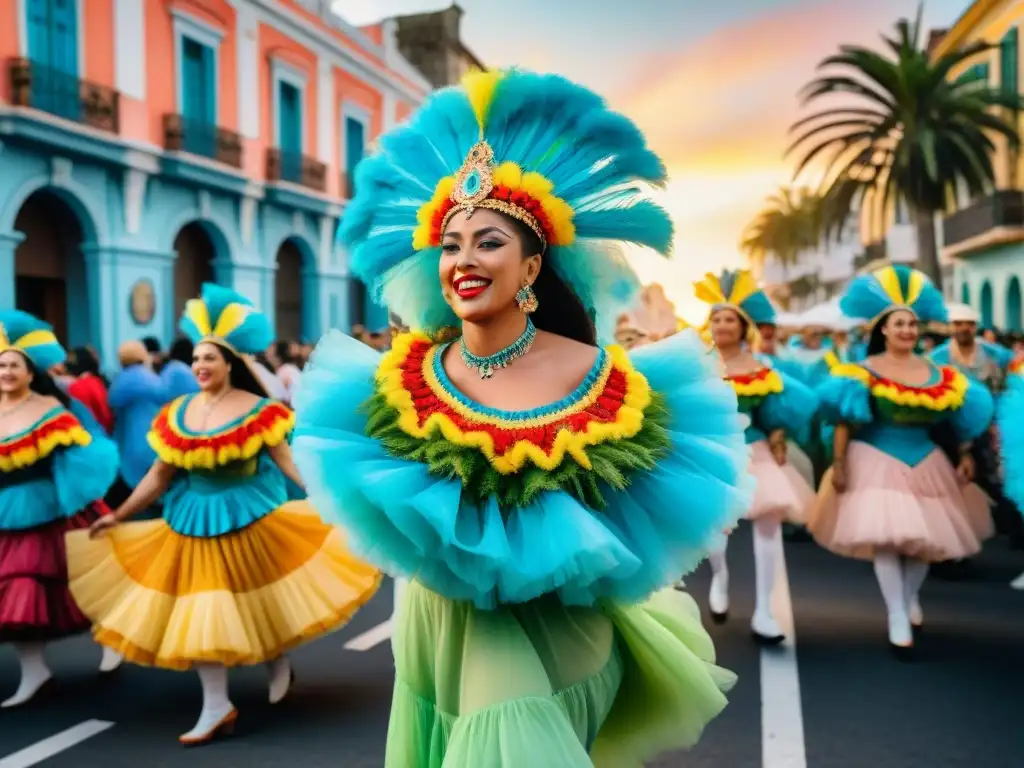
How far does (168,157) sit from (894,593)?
1568cm

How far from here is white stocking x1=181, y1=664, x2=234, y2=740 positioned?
4.64 meters

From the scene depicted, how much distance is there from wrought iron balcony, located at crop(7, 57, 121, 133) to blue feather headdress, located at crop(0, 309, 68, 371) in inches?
413

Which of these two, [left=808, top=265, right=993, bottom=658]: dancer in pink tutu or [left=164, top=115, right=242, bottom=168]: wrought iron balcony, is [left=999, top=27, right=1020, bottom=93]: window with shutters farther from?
[left=808, top=265, right=993, bottom=658]: dancer in pink tutu

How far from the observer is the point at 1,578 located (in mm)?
5184

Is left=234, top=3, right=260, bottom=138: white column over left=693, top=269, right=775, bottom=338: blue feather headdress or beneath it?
over

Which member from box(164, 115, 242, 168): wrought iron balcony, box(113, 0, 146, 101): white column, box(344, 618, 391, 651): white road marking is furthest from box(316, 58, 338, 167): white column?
box(344, 618, 391, 651): white road marking

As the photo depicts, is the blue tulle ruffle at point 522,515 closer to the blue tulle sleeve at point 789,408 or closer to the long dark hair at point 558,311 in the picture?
the long dark hair at point 558,311

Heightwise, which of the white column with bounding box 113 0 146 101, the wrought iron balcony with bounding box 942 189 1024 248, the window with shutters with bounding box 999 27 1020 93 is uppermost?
the window with shutters with bounding box 999 27 1020 93

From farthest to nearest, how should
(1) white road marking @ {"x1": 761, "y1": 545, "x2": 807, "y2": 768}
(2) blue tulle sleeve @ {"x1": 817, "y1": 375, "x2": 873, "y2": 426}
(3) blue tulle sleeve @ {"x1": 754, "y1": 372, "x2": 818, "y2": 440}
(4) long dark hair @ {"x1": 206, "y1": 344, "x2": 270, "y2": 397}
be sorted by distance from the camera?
(3) blue tulle sleeve @ {"x1": 754, "y1": 372, "x2": 818, "y2": 440}, (2) blue tulle sleeve @ {"x1": 817, "y1": 375, "x2": 873, "y2": 426}, (4) long dark hair @ {"x1": 206, "y1": 344, "x2": 270, "y2": 397}, (1) white road marking @ {"x1": 761, "y1": 545, "x2": 807, "y2": 768}

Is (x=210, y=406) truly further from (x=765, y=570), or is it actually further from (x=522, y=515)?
(x=765, y=570)

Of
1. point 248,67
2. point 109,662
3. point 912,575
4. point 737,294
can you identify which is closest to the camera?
point 109,662

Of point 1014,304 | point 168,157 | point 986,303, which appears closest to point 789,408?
point 168,157

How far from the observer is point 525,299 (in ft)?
9.00

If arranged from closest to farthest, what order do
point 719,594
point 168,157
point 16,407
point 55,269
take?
point 16,407, point 719,594, point 55,269, point 168,157
